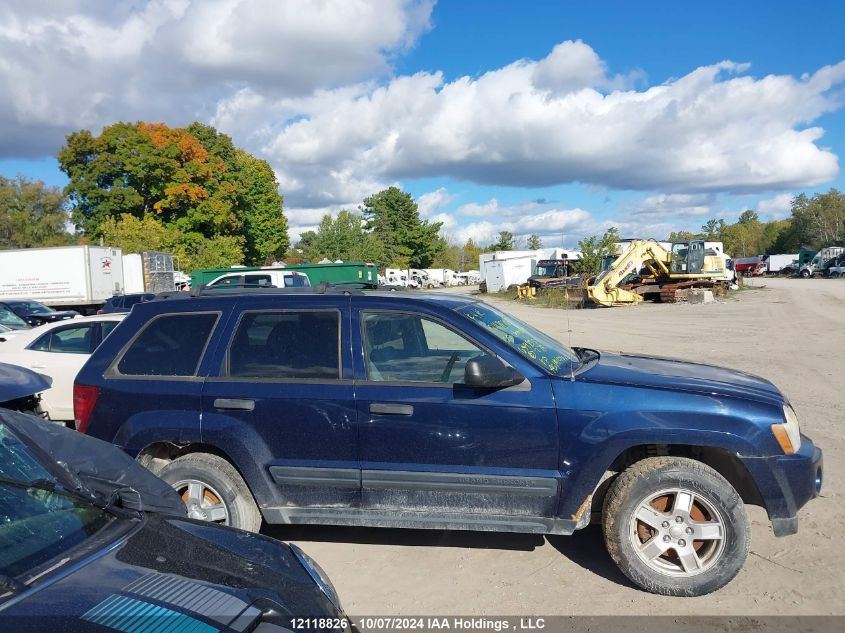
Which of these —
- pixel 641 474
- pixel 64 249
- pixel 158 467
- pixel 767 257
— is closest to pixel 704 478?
pixel 641 474

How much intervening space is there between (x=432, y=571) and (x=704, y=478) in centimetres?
181

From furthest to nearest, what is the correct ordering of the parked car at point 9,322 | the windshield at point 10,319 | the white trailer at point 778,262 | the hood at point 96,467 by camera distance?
the white trailer at point 778,262, the windshield at point 10,319, the parked car at point 9,322, the hood at point 96,467

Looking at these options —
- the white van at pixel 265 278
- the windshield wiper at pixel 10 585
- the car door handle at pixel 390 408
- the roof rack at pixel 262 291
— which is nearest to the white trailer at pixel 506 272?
the white van at pixel 265 278

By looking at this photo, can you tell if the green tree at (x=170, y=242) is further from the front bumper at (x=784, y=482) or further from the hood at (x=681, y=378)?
the front bumper at (x=784, y=482)

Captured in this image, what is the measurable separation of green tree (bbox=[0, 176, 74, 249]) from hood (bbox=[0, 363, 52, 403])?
62.1 metres

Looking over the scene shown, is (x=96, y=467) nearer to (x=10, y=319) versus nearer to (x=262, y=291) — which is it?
(x=262, y=291)

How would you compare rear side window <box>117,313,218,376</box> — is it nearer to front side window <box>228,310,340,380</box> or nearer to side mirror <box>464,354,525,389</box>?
front side window <box>228,310,340,380</box>

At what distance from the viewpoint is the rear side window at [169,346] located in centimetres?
436

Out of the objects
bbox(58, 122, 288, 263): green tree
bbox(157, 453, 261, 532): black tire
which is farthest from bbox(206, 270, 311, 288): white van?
bbox(58, 122, 288, 263): green tree

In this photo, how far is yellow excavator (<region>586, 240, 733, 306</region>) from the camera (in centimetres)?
3044

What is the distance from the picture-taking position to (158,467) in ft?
14.5

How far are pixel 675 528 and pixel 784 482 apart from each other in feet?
2.24

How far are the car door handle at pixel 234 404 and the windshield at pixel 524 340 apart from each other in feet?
4.97

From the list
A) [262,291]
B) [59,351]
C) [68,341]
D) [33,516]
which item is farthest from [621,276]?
[33,516]
